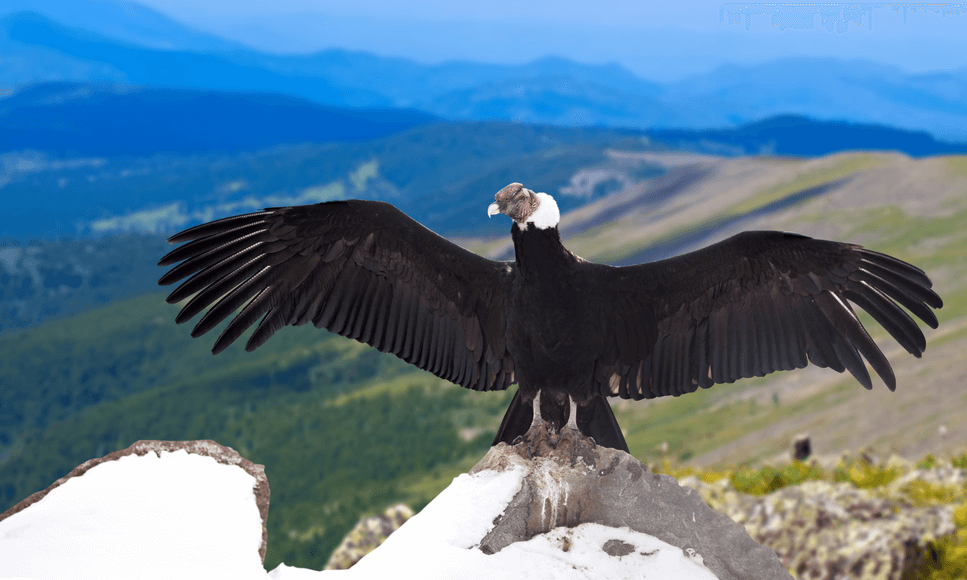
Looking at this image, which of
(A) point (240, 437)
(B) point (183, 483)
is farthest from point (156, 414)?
(B) point (183, 483)

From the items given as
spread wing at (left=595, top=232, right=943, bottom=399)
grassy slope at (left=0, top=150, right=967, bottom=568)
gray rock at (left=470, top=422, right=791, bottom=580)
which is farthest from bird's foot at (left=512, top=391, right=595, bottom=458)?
grassy slope at (left=0, top=150, right=967, bottom=568)

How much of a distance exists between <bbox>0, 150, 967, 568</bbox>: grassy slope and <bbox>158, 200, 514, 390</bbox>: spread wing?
18.5m

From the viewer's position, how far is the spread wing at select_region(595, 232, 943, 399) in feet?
22.1

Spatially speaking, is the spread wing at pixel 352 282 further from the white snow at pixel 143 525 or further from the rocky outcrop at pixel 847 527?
the rocky outcrop at pixel 847 527

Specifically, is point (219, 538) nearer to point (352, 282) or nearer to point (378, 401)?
point (352, 282)

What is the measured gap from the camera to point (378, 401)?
8675 cm

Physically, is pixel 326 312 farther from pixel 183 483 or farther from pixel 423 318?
pixel 183 483

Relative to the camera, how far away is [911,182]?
69.6 metres

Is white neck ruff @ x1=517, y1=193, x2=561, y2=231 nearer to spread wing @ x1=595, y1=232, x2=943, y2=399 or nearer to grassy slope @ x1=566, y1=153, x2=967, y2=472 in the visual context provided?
spread wing @ x1=595, y1=232, x2=943, y2=399

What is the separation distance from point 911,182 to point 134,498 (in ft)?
255

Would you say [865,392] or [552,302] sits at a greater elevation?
[865,392]

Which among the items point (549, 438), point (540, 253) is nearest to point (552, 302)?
point (540, 253)

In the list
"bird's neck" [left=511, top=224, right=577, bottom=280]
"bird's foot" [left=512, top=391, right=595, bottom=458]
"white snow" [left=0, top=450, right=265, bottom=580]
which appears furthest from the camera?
"bird's foot" [left=512, top=391, right=595, bottom=458]

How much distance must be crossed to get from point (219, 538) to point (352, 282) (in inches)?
105
